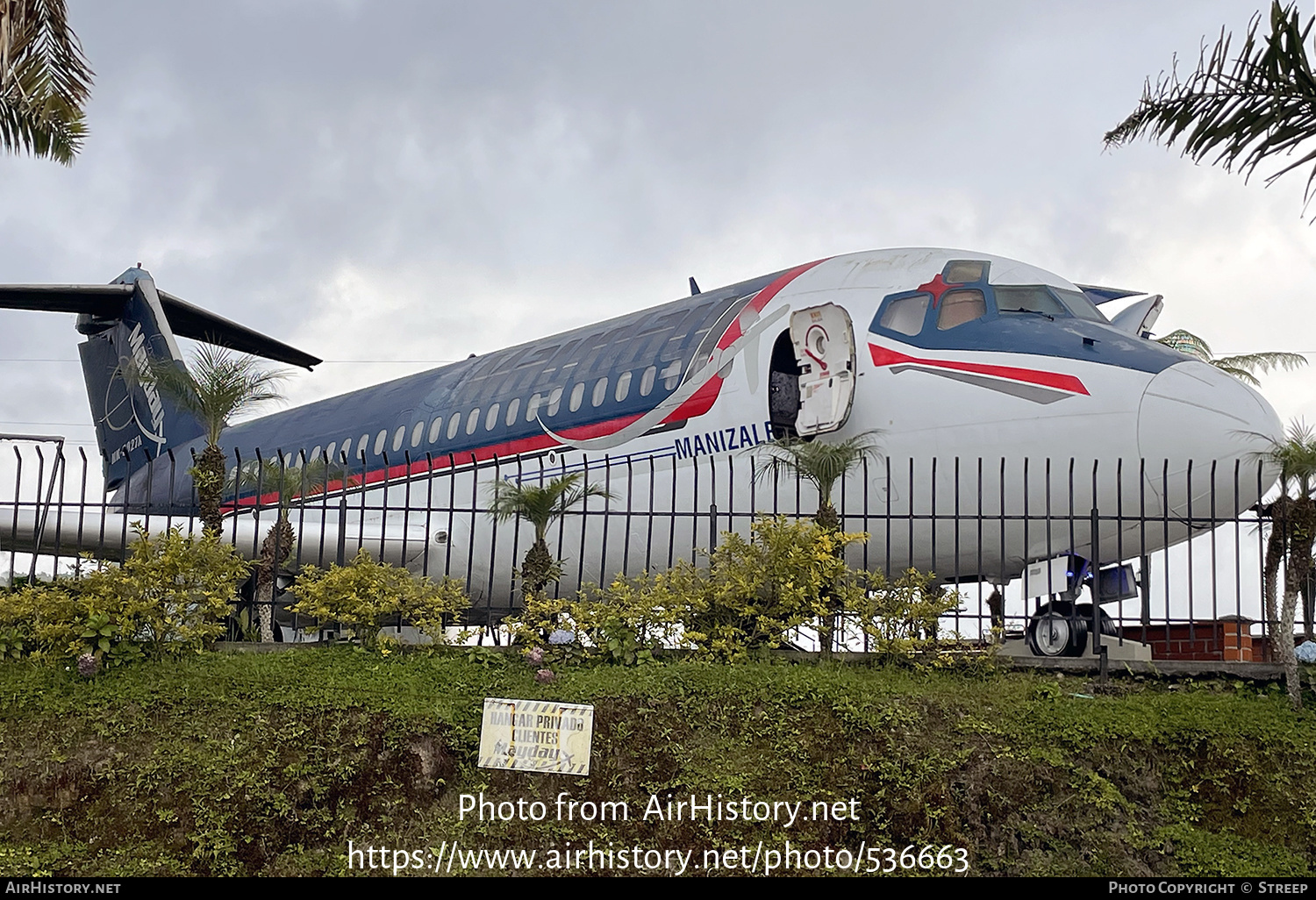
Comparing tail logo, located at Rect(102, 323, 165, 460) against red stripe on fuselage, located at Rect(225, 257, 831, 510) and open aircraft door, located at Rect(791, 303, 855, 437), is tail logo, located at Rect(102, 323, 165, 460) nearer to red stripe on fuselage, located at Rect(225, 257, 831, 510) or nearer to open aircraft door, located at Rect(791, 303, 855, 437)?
red stripe on fuselage, located at Rect(225, 257, 831, 510)

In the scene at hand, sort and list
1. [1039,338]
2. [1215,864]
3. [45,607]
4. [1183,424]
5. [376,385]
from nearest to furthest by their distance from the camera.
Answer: [1215,864] → [45,607] → [1183,424] → [1039,338] → [376,385]

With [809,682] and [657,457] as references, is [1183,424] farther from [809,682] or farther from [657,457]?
[657,457]

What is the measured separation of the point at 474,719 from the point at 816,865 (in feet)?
8.14

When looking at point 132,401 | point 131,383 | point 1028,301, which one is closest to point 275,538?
point 1028,301

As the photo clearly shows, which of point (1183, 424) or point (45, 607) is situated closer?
point (45, 607)

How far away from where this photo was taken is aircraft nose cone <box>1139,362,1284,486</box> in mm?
9938

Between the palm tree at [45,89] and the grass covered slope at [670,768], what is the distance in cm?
407

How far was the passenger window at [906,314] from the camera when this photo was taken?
38.3 ft

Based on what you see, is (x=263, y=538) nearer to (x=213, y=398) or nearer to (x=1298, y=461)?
(x=213, y=398)

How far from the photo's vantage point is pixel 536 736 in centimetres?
808

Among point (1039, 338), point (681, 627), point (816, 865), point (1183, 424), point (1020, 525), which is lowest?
point (816, 865)

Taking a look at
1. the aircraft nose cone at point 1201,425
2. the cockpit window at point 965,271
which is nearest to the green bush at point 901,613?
the aircraft nose cone at point 1201,425

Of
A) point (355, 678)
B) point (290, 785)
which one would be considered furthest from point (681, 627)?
point (290, 785)

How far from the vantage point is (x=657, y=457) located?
13.1 meters
